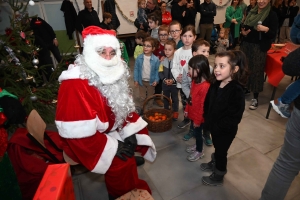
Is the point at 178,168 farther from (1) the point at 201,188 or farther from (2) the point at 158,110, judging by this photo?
(2) the point at 158,110

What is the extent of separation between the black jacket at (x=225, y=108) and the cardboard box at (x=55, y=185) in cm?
129

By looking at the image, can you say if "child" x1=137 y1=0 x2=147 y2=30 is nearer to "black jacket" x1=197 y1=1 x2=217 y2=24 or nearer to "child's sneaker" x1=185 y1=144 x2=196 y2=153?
"black jacket" x1=197 y1=1 x2=217 y2=24

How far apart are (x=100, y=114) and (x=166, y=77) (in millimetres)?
1801

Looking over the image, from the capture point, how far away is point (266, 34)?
123 inches

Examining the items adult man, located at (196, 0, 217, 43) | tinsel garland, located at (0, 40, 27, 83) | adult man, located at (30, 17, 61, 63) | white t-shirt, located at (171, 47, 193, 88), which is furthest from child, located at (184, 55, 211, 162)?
adult man, located at (196, 0, 217, 43)

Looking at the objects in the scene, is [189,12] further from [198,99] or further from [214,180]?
[214,180]

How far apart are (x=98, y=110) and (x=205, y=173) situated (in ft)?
4.74

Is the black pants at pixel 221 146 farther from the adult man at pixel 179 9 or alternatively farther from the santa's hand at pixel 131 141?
the adult man at pixel 179 9

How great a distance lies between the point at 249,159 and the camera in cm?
254

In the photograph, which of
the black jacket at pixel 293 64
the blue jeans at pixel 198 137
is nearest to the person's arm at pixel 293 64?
the black jacket at pixel 293 64

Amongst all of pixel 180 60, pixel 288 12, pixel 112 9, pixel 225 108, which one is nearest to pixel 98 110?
pixel 225 108

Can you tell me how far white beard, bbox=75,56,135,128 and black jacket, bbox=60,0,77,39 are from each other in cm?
497

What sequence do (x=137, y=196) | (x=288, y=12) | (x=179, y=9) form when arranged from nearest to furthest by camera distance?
(x=137, y=196) → (x=179, y=9) → (x=288, y=12)

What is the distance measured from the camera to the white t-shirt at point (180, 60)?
294 cm
